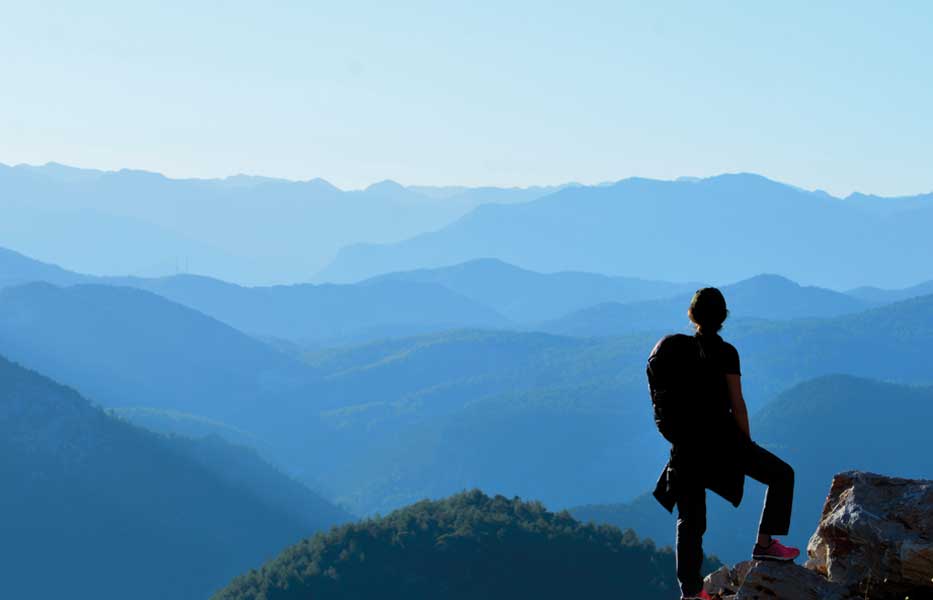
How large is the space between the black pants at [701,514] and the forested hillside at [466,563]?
97.1 meters

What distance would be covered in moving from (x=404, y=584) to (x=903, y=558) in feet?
324

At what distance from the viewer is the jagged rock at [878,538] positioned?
11.0 metres

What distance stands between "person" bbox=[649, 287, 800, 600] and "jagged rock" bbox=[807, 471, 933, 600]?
1197 mm

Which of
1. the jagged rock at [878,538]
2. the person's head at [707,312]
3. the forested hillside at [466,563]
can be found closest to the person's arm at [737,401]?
the person's head at [707,312]

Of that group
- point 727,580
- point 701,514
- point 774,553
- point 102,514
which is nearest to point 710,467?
point 701,514

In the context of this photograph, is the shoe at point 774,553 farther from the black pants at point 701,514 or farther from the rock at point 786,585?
the black pants at point 701,514

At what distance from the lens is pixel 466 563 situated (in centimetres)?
10794

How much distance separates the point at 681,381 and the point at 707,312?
2.33 ft

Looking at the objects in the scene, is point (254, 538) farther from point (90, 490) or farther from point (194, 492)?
point (90, 490)

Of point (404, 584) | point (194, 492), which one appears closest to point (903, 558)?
point (404, 584)

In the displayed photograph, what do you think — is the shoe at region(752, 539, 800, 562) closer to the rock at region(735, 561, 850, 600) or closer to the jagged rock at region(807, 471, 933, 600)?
the rock at region(735, 561, 850, 600)

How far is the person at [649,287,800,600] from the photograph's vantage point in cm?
1025

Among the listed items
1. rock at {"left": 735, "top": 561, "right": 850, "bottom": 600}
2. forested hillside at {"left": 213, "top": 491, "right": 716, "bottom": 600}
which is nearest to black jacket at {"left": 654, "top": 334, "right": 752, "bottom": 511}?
rock at {"left": 735, "top": 561, "right": 850, "bottom": 600}

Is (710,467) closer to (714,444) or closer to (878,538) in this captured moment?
(714,444)
